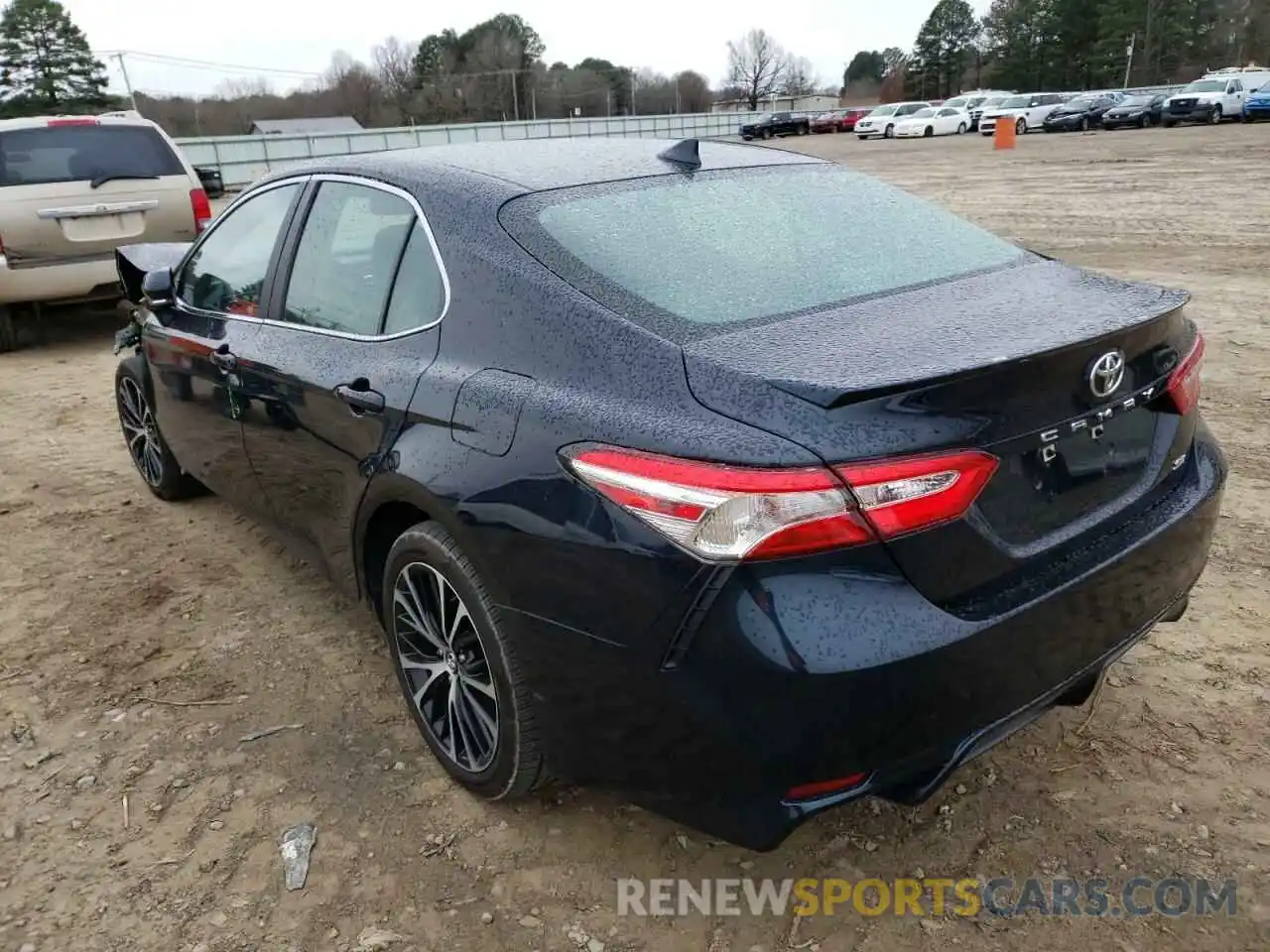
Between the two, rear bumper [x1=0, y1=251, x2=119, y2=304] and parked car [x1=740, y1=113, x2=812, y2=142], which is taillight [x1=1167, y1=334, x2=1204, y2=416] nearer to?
rear bumper [x1=0, y1=251, x2=119, y2=304]

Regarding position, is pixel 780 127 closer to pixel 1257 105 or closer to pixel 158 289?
pixel 1257 105

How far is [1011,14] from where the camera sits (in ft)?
293

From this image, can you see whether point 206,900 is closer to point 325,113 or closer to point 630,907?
point 630,907

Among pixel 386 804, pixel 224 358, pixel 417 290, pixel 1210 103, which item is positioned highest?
pixel 417 290

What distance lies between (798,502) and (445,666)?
1.28 meters

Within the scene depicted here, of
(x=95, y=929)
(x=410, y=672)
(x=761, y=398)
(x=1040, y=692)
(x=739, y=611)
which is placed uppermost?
(x=761, y=398)

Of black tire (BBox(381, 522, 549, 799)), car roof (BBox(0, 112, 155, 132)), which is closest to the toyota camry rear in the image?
black tire (BBox(381, 522, 549, 799))

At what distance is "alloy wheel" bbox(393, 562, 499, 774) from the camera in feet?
8.33

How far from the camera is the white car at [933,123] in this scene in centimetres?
4319

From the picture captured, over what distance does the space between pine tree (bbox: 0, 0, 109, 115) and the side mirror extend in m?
77.9

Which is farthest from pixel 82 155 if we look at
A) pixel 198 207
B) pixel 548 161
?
pixel 548 161

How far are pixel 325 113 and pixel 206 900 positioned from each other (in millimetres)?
98914

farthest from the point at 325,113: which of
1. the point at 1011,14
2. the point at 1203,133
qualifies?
the point at 1203,133
